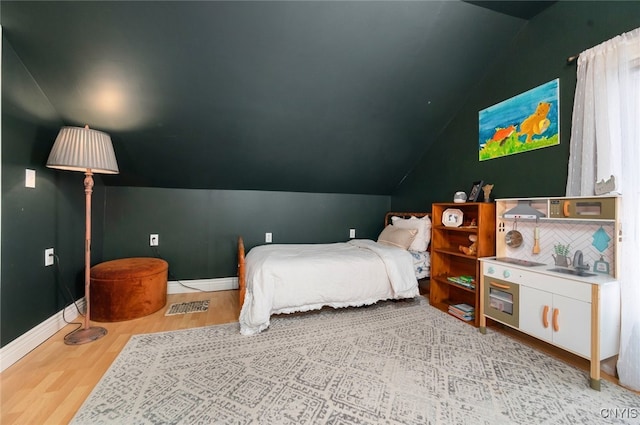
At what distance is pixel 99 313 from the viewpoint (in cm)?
245

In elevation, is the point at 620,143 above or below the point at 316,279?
above

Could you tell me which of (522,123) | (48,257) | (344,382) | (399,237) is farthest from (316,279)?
(522,123)

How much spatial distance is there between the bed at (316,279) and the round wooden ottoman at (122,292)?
0.96m

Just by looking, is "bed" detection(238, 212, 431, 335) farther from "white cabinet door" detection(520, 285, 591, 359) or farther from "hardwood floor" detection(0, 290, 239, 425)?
"white cabinet door" detection(520, 285, 591, 359)

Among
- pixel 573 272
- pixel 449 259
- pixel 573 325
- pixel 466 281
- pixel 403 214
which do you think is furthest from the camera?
pixel 403 214

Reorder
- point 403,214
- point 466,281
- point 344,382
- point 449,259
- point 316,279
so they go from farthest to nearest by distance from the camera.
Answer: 1. point 403,214
2. point 449,259
3. point 466,281
4. point 316,279
5. point 344,382

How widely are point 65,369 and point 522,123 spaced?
13.6 ft

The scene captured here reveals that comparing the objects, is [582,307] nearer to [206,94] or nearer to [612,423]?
[612,423]

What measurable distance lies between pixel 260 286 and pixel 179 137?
1.84 metres

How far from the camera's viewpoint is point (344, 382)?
62.7 inches

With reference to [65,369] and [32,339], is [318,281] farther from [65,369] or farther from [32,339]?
[32,339]

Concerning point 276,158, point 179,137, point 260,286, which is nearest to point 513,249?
point 260,286

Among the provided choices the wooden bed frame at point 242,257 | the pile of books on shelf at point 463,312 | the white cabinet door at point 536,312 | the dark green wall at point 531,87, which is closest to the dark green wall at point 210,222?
the wooden bed frame at point 242,257

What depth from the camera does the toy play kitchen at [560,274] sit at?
1640mm
